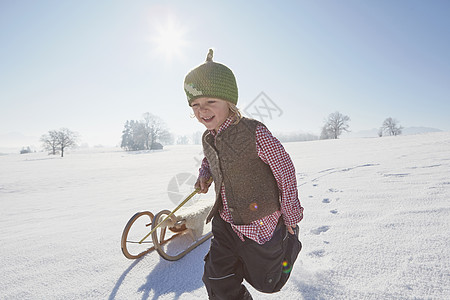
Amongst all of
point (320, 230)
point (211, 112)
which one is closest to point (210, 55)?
point (211, 112)

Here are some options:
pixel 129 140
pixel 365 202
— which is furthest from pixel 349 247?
pixel 129 140

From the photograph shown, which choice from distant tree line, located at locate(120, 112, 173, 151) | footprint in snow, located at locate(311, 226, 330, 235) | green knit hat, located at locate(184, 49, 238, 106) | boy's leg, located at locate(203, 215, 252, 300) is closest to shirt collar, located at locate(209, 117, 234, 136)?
green knit hat, located at locate(184, 49, 238, 106)

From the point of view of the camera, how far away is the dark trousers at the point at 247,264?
1.45 m

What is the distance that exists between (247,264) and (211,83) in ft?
4.10

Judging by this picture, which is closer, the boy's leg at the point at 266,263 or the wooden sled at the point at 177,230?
the boy's leg at the point at 266,263

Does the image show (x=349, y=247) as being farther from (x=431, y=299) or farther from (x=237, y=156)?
(x=237, y=156)

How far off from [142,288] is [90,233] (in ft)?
5.99

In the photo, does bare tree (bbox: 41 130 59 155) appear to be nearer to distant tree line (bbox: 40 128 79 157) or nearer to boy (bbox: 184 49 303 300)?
distant tree line (bbox: 40 128 79 157)

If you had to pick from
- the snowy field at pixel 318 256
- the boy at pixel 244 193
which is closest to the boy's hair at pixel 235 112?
the boy at pixel 244 193

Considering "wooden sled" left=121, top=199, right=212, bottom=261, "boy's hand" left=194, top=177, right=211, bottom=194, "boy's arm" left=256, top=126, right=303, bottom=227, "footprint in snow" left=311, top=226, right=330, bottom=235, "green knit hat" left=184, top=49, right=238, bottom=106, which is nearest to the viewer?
"boy's arm" left=256, top=126, right=303, bottom=227

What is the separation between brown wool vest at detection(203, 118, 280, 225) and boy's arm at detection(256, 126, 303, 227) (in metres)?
→ 0.05

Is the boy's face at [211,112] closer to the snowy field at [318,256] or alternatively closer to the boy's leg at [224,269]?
the boy's leg at [224,269]

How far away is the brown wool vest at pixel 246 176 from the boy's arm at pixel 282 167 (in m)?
0.05

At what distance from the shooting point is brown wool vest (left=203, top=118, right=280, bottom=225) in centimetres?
145
